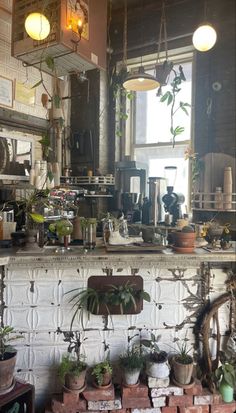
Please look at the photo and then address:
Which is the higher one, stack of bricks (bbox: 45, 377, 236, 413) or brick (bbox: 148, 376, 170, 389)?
brick (bbox: 148, 376, 170, 389)

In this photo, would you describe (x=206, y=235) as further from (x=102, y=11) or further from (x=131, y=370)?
(x=102, y=11)

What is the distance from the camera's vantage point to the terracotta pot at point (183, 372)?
1908mm

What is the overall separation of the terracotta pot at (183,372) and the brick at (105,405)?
409 millimetres

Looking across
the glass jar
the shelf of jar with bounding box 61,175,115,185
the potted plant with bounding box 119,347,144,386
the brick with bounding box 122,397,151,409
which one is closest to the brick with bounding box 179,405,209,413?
the brick with bounding box 122,397,151,409

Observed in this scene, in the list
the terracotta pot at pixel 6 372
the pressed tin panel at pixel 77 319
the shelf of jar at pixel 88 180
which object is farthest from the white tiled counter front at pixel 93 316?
the shelf of jar at pixel 88 180

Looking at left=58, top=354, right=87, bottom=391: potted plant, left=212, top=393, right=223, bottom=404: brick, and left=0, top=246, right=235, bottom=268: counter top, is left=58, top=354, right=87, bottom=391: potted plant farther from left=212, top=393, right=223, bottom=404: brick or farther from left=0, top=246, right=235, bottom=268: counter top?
left=212, top=393, right=223, bottom=404: brick

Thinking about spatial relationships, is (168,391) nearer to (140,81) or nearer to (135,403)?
(135,403)

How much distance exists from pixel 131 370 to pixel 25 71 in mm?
3025

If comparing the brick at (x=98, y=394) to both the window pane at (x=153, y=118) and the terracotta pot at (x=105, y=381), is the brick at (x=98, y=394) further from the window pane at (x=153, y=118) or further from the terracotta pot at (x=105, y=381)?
the window pane at (x=153, y=118)

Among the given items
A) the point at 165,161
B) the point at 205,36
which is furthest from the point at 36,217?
the point at 165,161

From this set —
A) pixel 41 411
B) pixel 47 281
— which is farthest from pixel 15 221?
pixel 41 411

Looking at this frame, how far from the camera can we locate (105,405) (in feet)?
6.16

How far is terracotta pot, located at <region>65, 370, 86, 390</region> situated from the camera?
185 centimetres

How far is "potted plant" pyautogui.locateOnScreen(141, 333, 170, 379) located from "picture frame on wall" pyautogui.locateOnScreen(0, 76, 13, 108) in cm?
254
